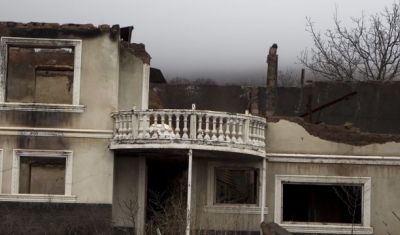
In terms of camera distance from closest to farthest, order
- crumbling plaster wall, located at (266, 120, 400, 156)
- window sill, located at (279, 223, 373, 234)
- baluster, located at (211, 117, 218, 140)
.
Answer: baluster, located at (211, 117, 218, 140) < window sill, located at (279, 223, 373, 234) < crumbling plaster wall, located at (266, 120, 400, 156)

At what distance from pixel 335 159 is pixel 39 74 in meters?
13.3

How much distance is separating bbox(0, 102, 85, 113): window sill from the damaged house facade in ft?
0.09

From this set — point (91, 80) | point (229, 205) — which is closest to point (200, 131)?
point (229, 205)

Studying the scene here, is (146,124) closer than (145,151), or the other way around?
(146,124)

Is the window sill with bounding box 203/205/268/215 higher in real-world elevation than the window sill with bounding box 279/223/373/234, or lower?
higher

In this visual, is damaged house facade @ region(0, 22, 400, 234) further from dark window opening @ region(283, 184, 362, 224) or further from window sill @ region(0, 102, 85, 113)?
dark window opening @ region(283, 184, 362, 224)

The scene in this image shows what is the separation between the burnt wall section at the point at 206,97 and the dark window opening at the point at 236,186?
234 centimetres

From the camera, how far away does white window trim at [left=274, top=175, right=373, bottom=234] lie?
77.4 ft

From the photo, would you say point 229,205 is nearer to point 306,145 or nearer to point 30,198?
point 306,145

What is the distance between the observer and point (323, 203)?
2788cm

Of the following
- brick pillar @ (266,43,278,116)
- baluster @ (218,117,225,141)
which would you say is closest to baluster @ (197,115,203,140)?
baluster @ (218,117,225,141)

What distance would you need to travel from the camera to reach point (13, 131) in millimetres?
22844

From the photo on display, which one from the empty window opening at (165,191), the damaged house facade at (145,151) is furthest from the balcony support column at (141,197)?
the empty window opening at (165,191)

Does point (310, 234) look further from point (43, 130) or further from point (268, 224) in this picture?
point (43, 130)
